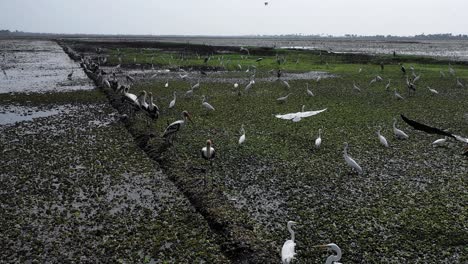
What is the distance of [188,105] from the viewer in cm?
2058

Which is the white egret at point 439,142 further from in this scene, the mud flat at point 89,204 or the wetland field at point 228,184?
the mud flat at point 89,204

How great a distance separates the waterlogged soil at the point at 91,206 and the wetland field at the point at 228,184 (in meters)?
0.04

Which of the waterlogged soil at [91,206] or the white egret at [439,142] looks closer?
the waterlogged soil at [91,206]

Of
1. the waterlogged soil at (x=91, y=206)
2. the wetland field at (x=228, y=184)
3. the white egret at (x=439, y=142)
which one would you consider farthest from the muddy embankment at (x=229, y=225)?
the white egret at (x=439, y=142)

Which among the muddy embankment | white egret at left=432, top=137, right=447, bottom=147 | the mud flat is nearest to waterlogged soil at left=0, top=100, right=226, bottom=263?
the mud flat

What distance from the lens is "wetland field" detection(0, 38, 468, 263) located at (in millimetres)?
7758

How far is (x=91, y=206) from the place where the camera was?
31.4 feet

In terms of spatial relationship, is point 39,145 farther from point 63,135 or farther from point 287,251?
point 287,251

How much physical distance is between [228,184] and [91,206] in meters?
3.44

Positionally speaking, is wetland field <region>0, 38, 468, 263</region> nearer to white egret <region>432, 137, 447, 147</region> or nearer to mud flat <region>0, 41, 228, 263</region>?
mud flat <region>0, 41, 228, 263</region>

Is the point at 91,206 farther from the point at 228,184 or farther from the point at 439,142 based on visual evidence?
the point at 439,142

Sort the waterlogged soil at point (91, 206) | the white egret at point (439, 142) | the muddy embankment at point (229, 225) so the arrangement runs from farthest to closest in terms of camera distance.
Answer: the white egret at point (439, 142) → the waterlogged soil at point (91, 206) → the muddy embankment at point (229, 225)

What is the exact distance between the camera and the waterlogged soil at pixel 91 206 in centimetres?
768

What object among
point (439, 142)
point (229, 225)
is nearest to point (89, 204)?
point (229, 225)
